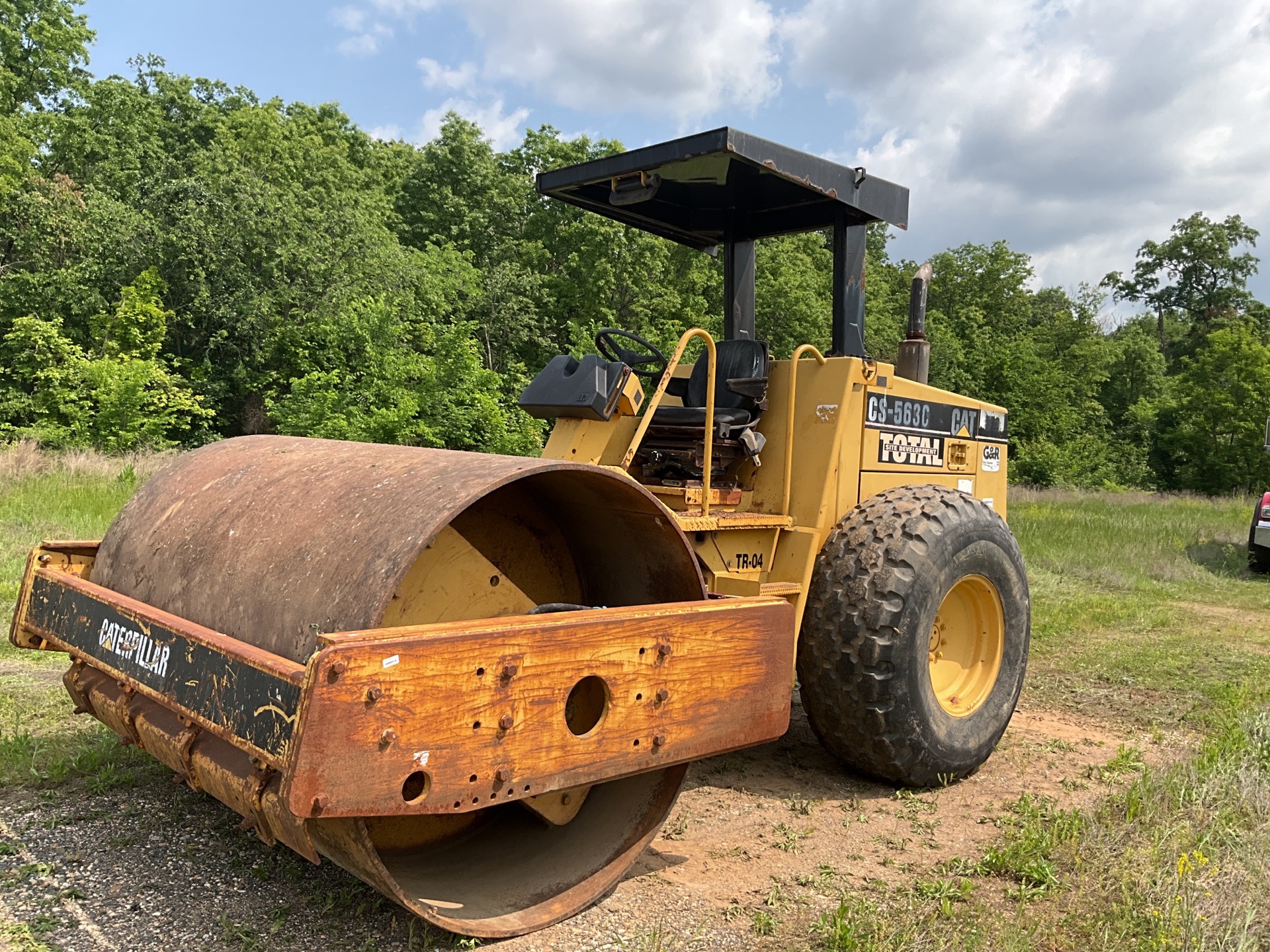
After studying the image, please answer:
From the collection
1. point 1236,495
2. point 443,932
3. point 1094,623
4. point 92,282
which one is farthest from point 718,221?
point 1236,495

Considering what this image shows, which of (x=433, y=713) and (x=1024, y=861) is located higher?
(x=433, y=713)

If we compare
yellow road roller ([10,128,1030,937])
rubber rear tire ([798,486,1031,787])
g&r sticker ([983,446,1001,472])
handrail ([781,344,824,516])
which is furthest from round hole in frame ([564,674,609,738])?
g&r sticker ([983,446,1001,472])

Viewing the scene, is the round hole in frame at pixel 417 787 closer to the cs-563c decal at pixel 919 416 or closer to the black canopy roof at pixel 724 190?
the black canopy roof at pixel 724 190

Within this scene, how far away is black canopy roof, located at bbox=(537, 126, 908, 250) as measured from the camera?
3.80m

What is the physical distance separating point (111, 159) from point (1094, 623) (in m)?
28.0

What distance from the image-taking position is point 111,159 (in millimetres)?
27031

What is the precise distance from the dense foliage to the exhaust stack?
11.7m

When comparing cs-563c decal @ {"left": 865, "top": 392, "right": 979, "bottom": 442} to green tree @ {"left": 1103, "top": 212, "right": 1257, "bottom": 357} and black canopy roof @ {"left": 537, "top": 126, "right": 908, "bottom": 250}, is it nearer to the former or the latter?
black canopy roof @ {"left": 537, "top": 126, "right": 908, "bottom": 250}

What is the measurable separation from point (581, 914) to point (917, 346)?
3.18 m

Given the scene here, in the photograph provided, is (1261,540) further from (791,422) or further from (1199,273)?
(1199,273)

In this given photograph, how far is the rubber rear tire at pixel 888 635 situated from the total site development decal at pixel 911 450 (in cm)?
24

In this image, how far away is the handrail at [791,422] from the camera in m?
4.12

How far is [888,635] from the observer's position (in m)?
3.81

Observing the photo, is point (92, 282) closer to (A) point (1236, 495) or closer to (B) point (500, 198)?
(B) point (500, 198)
